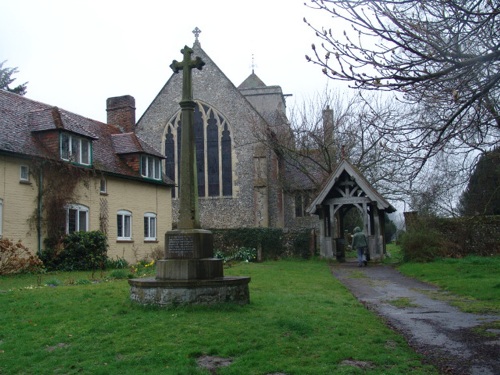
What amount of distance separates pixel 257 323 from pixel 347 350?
6.07 feet

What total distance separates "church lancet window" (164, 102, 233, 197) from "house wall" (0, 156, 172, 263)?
6513 millimetres

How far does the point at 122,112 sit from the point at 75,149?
32.5 feet

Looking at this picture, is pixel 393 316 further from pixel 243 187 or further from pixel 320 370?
pixel 243 187

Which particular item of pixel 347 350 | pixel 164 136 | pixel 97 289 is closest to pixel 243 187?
pixel 164 136

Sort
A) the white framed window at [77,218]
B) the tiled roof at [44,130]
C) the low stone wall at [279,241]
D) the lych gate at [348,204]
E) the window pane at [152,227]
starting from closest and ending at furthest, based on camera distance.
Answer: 1. the tiled roof at [44,130]
2. the white framed window at [77,218]
3. the lych gate at [348,204]
4. the low stone wall at [279,241]
5. the window pane at [152,227]

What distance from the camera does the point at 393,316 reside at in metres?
9.95

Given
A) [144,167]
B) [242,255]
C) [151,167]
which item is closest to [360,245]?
[242,255]

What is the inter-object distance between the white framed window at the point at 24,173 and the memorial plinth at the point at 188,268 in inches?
484

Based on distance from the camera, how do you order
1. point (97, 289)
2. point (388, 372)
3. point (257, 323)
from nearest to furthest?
point (388, 372) → point (257, 323) → point (97, 289)

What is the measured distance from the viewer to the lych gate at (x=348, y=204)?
79.7ft

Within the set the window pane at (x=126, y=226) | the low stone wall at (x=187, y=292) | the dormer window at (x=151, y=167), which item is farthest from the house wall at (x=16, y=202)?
the low stone wall at (x=187, y=292)

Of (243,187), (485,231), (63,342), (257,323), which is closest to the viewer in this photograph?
(63,342)

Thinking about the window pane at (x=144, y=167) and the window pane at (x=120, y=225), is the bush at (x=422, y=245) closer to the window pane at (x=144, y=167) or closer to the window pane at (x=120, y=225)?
the window pane at (x=120, y=225)

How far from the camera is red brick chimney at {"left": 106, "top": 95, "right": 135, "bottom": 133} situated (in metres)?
33.2
